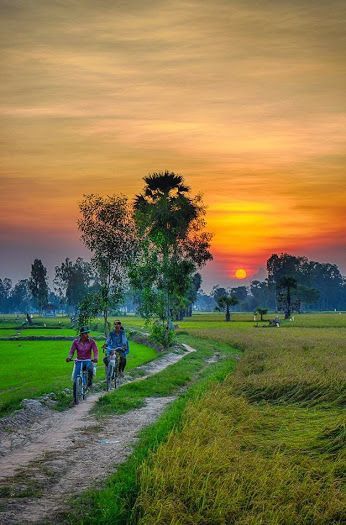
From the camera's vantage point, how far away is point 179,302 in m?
64.7

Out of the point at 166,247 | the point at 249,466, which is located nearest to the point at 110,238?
the point at 166,247

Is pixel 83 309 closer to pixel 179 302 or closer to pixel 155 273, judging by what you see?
pixel 155 273

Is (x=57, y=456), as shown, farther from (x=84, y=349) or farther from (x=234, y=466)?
(x=84, y=349)

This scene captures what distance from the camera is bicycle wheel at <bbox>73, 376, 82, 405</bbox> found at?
2179 centimetres

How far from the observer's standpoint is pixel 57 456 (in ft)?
45.0

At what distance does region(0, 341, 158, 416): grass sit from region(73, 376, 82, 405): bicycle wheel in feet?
1.01

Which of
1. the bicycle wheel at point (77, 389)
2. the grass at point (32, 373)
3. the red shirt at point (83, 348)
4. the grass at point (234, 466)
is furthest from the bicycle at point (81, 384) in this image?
the grass at point (234, 466)

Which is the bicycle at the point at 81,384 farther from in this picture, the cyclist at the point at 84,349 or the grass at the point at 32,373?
the grass at the point at 32,373

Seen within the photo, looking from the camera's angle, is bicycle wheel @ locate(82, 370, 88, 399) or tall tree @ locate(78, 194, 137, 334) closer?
bicycle wheel @ locate(82, 370, 88, 399)

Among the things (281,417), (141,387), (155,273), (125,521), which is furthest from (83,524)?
(155,273)

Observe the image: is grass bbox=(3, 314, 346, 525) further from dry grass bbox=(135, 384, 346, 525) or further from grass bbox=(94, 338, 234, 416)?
grass bbox=(94, 338, 234, 416)

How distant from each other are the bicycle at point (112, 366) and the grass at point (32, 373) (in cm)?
165

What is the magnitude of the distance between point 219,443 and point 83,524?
176 inches

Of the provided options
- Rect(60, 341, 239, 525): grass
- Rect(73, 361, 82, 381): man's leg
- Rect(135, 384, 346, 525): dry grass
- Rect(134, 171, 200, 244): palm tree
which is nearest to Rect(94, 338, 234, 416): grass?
Rect(60, 341, 239, 525): grass
